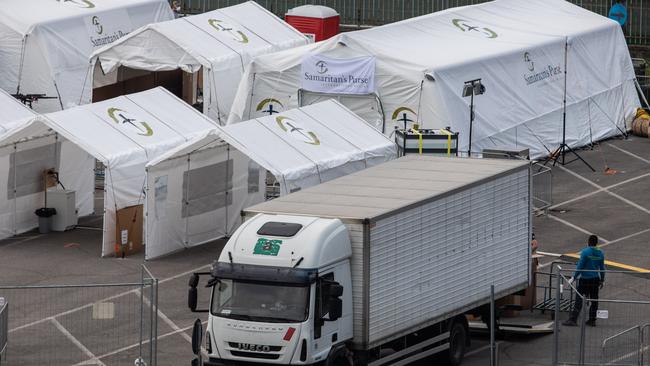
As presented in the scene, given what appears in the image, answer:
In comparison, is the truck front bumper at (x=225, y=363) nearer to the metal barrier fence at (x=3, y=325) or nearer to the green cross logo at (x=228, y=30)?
the metal barrier fence at (x=3, y=325)

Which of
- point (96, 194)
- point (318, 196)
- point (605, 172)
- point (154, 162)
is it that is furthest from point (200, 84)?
point (318, 196)

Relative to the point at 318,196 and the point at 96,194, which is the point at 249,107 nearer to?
the point at 96,194

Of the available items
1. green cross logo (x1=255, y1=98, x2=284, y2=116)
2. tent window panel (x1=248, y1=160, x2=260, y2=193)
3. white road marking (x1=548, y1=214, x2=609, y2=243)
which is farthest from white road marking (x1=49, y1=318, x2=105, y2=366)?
green cross logo (x1=255, y1=98, x2=284, y2=116)

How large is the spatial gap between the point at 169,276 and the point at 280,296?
913 centimetres

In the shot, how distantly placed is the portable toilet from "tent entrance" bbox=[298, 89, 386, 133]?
962cm

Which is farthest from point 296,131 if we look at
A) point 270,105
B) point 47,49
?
point 47,49

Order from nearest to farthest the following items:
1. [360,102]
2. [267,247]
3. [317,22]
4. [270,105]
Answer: [267,247] < [360,102] < [270,105] < [317,22]

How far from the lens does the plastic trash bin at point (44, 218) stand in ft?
115

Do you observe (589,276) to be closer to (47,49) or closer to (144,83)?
(47,49)

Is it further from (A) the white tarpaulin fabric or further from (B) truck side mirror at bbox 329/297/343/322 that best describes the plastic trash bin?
(B) truck side mirror at bbox 329/297/343/322

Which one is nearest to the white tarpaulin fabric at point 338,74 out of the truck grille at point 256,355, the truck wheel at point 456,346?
the truck wheel at point 456,346

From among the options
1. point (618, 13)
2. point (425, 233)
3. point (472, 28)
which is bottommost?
point (618, 13)

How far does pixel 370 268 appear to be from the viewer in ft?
75.7

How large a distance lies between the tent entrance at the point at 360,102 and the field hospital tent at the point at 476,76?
24mm
